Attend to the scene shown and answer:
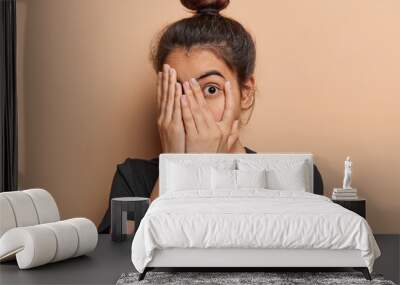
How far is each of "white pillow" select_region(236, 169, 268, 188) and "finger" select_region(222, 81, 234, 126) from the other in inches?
32.3

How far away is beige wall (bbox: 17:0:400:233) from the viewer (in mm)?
7434

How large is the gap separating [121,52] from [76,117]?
88 cm

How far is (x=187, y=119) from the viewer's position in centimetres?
740

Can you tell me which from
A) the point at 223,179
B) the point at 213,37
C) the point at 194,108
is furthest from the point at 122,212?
the point at 213,37

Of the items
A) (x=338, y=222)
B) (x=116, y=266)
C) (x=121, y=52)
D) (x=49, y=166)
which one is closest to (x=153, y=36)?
(x=121, y=52)

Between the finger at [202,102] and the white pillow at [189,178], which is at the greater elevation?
the finger at [202,102]

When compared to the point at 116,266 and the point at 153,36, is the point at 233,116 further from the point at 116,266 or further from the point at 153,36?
the point at 116,266

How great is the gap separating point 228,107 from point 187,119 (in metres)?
0.47

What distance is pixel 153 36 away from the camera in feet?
24.7

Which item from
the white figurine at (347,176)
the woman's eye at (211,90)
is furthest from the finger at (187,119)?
the white figurine at (347,176)

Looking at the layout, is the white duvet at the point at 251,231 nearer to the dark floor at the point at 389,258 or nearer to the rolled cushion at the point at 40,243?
the dark floor at the point at 389,258

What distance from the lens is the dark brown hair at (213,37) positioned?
7.38 m

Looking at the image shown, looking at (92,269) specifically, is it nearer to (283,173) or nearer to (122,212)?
(122,212)

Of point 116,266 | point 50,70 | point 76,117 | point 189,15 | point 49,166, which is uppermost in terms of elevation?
point 189,15
